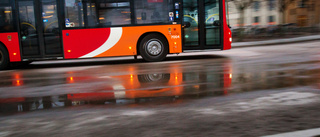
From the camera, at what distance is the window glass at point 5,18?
1184cm

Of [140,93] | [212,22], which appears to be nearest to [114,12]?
[212,22]

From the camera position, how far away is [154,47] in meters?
12.4

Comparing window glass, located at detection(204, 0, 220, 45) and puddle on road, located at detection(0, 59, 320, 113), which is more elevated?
window glass, located at detection(204, 0, 220, 45)

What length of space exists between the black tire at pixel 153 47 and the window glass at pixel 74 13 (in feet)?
8.36

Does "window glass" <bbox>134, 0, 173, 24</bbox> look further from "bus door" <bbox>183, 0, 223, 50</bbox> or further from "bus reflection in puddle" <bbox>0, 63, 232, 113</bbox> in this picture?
"bus reflection in puddle" <bbox>0, 63, 232, 113</bbox>

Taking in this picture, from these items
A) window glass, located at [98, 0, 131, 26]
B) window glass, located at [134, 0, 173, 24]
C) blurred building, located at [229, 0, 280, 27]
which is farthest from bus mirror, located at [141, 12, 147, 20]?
blurred building, located at [229, 0, 280, 27]

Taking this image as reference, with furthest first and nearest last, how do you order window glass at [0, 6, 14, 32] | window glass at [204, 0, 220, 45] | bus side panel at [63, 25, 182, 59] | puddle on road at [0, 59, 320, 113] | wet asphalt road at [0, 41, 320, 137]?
window glass at [204, 0, 220, 45] → bus side panel at [63, 25, 182, 59] → window glass at [0, 6, 14, 32] → puddle on road at [0, 59, 320, 113] → wet asphalt road at [0, 41, 320, 137]

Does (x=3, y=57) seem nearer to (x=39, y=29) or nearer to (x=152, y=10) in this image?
(x=39, y=29)

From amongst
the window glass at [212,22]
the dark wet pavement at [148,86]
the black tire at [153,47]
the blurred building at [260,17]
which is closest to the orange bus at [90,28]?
the black tire at [153,47]

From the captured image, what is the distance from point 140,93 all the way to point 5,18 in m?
8.24

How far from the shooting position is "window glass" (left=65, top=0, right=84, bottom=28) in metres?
11.9

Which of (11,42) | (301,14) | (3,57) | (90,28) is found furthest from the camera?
(301,14)

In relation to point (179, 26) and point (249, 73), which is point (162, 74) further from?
point (179, 26)

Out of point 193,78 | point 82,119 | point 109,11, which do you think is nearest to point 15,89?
point 82,119
